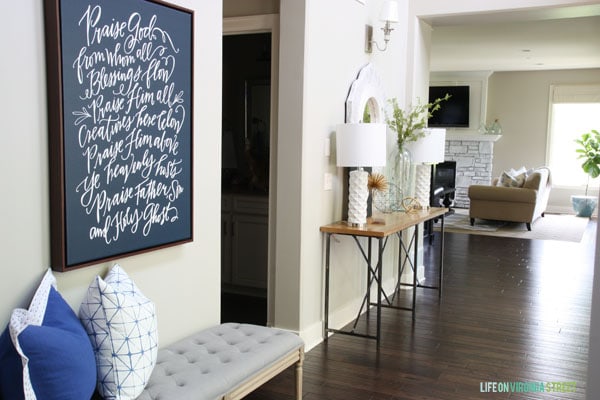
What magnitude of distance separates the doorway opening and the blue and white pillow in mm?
2632

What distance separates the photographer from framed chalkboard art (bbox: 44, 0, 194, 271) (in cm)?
202

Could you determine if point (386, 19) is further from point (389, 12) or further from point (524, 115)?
point (524, 115)

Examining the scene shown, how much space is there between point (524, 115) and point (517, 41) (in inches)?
144

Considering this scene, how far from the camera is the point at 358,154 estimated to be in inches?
150

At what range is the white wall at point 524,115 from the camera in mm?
11969

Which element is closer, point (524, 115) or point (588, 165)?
point (588, 165)

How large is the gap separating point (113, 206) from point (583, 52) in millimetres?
9466

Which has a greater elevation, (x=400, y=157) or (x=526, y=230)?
(x=400, y=157)

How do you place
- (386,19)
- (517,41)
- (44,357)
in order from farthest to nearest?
(517,41) < (386,19) < (44,357)

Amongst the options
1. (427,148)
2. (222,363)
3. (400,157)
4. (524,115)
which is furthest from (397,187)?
(524,115)

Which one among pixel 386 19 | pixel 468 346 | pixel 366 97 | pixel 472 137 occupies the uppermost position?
pixel 386 19

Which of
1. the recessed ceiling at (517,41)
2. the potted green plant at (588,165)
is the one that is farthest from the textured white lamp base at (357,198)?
the potted green plant at (588,165)

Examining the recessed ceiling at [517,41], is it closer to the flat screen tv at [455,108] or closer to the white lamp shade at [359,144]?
the flat screen tv at [455,108]

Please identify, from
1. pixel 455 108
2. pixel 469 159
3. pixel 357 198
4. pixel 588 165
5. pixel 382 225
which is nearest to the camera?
pixel 357 198
